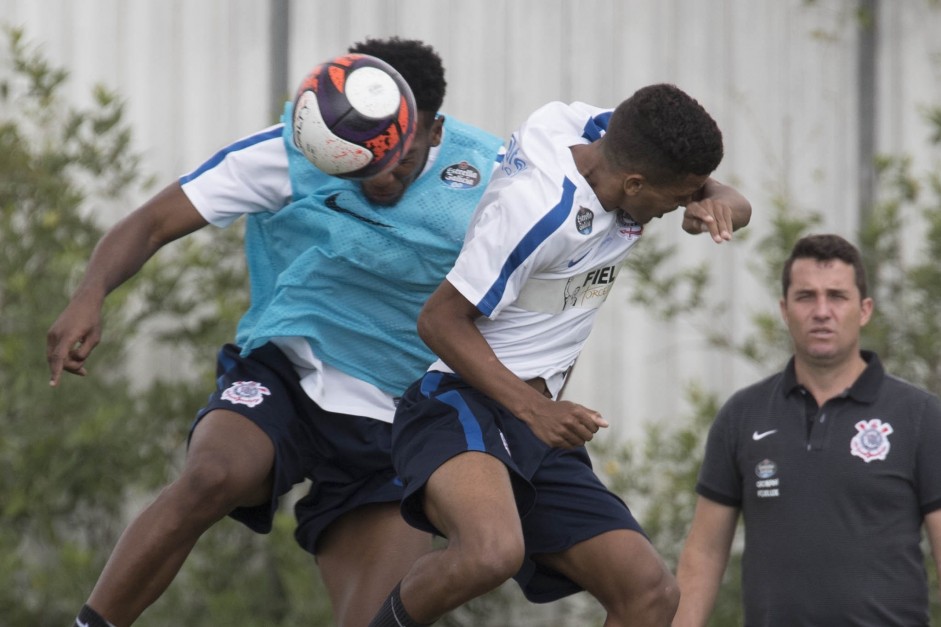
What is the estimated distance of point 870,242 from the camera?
7.66 metres

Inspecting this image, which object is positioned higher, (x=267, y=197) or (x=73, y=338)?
(x=267, y=197)

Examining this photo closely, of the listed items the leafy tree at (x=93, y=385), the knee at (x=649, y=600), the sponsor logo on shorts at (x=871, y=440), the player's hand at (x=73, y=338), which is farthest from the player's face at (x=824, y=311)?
the leafy tree at (x=93, y=385)

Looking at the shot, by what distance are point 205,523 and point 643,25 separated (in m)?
4.71

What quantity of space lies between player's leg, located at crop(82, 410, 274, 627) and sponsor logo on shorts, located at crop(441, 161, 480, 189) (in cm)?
102

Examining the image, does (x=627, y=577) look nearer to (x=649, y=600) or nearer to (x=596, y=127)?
(x=649, y=600)

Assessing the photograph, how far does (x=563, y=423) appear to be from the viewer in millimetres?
4113

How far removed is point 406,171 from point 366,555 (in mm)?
1265

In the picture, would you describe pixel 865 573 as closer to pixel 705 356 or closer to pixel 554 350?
pixel 554 350

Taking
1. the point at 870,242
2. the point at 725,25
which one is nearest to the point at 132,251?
the point at 870,242

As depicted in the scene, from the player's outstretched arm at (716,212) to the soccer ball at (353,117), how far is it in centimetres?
83

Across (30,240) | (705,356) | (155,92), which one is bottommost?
(705,356)

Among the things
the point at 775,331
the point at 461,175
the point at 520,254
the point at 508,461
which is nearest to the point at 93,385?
the point at 461,175

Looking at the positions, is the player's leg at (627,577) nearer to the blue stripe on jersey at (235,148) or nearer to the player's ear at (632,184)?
the player's ear at (632,184)

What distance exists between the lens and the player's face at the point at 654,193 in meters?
4.27
